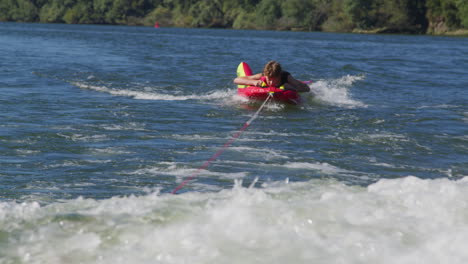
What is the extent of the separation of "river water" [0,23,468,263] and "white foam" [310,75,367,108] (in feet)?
0.34

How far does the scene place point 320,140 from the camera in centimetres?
856

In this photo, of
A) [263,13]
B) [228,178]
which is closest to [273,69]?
[228,178]

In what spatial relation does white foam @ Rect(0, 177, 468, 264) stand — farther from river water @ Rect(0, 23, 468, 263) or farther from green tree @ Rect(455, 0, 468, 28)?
green tree @ Rect(455, 0, 468, 28)

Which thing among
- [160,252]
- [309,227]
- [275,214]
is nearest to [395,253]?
[309,227]

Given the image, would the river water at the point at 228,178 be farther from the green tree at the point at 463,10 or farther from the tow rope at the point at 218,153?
the green tree at the point at 463,10

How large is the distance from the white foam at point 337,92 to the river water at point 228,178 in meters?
0.10

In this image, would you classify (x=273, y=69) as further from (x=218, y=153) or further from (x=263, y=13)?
(x=263, y=13)

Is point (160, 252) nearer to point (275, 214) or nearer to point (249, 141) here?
point (275, 214)

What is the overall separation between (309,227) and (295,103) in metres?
6.78

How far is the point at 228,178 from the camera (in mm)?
6426

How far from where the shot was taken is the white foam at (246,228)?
172 inches

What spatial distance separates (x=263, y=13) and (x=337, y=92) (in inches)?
2767

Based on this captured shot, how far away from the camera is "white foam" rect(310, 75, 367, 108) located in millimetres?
12398

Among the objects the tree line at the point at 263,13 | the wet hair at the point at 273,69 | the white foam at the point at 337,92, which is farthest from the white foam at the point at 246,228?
the tree line at the point at 263,13
